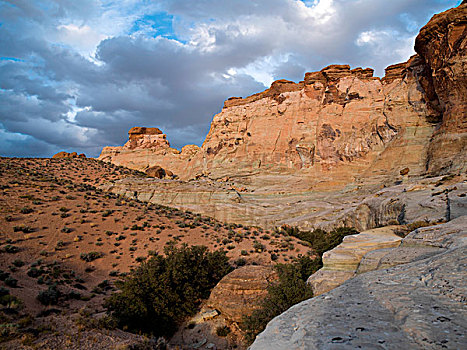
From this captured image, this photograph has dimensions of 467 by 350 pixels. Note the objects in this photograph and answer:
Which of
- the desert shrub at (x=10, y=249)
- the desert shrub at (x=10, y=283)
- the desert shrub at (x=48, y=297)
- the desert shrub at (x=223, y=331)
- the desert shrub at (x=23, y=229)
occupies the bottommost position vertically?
the desert shrub at (x=223, y=331)

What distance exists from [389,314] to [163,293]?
364 inches

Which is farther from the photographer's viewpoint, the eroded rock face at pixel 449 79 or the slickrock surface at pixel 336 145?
the slickrock surface at pixel 336 145

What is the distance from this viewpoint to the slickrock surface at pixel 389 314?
2.43 meters

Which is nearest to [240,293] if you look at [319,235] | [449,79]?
[319,235]

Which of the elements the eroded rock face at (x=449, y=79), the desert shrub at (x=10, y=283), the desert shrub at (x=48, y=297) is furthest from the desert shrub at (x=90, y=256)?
the eroded rock face at (x=449, y=79)

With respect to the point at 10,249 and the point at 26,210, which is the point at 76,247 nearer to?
the point at 10,249

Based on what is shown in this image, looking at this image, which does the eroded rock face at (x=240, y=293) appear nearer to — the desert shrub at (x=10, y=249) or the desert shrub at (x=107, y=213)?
the desert shrub at (x=10, y=249)

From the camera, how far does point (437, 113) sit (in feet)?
92.5

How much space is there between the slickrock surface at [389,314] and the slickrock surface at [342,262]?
289 centimetres

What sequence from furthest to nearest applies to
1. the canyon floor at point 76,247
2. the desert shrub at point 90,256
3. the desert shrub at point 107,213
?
the desert shrub at point 107,213
the desert shrub at point 90,256
the canyon floor at point 76,247

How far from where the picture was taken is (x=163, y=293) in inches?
407

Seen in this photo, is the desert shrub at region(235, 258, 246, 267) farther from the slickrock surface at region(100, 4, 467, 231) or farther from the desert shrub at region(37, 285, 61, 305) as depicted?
the desert shrub at region(37, 285, 61, 305)

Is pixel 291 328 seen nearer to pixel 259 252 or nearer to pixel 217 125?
pixel 259 252

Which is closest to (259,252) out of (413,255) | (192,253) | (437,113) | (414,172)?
(192,253)
